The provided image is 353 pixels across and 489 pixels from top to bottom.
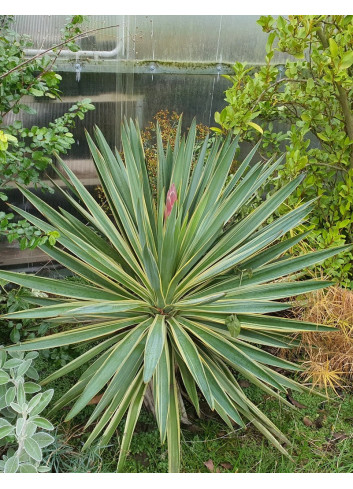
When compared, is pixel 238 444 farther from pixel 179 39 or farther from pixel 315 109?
pixel 179 39

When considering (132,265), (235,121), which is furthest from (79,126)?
(132,265)

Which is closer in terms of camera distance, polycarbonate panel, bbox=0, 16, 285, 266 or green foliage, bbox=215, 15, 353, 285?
green foliage, bbox=215, 15, 353, 285

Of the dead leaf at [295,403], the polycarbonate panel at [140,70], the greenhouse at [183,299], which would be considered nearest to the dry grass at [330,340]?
the greenhouse at [183,299]

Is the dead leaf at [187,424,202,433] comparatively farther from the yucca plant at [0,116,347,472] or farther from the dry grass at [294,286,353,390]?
the dry grass at [294,286,353,390]

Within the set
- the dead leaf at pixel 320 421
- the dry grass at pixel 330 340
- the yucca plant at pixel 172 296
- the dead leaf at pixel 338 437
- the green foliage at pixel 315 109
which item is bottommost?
the dead leaf at pixel 320 421

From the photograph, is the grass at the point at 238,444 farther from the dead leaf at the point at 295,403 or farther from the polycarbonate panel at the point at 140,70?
the polycarbonate panel at the point at 140,70

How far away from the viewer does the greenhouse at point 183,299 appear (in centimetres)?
175

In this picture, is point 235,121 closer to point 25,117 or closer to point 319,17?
point 319,17

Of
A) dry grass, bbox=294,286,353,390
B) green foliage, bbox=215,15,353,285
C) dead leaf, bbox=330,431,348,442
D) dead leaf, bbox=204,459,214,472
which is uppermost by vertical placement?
green foliage, bbox=215,15,353,285

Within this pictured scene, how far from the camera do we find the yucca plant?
1.71 metres

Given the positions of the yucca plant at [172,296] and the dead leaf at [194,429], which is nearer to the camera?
the yucca plant at [172,296]

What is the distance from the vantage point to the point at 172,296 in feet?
6.38

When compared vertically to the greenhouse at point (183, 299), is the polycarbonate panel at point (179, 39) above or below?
above

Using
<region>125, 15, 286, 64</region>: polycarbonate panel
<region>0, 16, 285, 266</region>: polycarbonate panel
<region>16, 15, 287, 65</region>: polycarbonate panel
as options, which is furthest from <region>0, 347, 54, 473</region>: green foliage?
<region>125, 15, 286, 64</region>: polycarbonate panel
